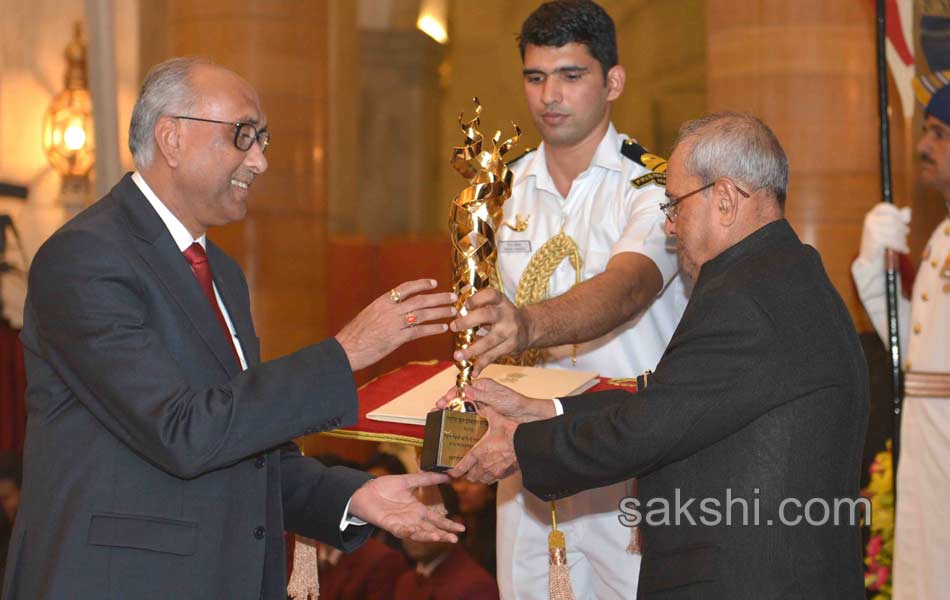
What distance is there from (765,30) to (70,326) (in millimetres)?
5050

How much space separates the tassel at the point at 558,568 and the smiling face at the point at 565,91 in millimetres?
1374

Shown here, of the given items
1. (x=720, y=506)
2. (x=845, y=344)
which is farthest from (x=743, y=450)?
(x=845, y=344)

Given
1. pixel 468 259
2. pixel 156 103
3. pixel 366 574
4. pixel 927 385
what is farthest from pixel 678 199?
pixel 366 574

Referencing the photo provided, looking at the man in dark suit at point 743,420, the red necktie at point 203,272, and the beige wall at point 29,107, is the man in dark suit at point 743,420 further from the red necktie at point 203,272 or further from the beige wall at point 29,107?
the beige wall at point 29,107

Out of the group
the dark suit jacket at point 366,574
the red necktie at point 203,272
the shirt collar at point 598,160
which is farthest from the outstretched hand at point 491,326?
the dark suit jacket at point 366,574

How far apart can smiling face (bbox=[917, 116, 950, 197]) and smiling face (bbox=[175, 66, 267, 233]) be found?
3596mm

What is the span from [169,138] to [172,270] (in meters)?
0.39

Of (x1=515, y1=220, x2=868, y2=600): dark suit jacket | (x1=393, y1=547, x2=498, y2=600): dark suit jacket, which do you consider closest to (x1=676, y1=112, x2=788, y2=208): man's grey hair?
(x1=515, y1=220, x2=868, y2=600): dark suit jacket

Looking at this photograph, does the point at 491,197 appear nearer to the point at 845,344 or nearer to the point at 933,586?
the point at 845,344

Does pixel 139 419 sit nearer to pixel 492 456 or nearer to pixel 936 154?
pixel 492 456

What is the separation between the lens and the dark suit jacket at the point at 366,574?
18.6 ft

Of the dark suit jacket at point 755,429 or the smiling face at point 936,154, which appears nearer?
the dark suit jacket at point 755,429

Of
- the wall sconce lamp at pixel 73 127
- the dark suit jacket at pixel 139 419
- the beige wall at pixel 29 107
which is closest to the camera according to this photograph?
the dark suit jacket at pixel 139 419

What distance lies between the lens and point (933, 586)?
17.5ft
